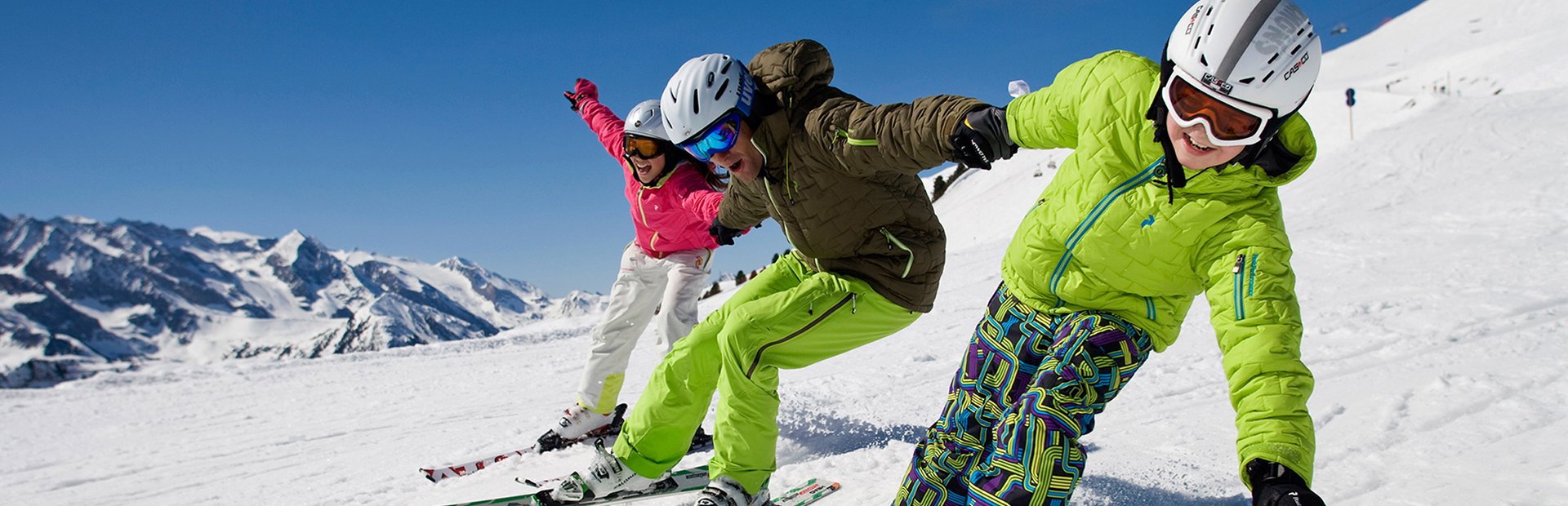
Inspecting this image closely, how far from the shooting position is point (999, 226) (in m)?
27.7

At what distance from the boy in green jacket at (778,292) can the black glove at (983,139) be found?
85 cm

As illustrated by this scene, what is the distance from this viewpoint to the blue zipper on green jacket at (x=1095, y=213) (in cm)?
253

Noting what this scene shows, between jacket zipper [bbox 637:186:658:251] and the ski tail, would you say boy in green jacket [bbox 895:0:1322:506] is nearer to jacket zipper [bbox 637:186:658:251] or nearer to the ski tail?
jacket zipper [bbox 637:186:658:251]

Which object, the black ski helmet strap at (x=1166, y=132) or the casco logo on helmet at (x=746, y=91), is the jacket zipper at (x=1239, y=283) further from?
the casco logo on helmet at (x=746, y=91)

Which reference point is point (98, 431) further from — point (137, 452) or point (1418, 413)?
point (1418, 413)

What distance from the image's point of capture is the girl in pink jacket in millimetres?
5430

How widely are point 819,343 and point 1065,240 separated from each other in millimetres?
1248

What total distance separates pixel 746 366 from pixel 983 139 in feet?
4.86

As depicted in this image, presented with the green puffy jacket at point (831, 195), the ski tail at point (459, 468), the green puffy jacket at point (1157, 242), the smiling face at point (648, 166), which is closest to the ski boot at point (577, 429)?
the ski tail at point (459, 468)

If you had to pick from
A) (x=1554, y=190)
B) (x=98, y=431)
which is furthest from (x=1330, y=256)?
(x=98, y=431)

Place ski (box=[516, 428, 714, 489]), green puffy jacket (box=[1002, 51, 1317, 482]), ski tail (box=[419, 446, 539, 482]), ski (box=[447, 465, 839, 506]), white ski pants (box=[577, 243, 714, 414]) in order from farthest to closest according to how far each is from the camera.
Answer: white ski pants (box=[577, 243, 714, 414]) → ski tail (box=[419, 446, 539, 482]) → ski (box=[516, 428, 714, 489]) → ski (box=[447, 465, 839, 506]) → green puffy jacket (box=[1002, 51, 1317, 482])

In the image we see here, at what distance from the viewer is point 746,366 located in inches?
136

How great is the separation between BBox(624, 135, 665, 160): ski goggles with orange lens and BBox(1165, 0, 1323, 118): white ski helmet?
3632 mm

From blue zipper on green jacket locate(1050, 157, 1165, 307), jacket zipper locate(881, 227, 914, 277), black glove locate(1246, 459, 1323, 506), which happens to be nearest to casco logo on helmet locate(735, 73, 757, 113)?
jacket zipper locate(881, 227, 914, 277)
